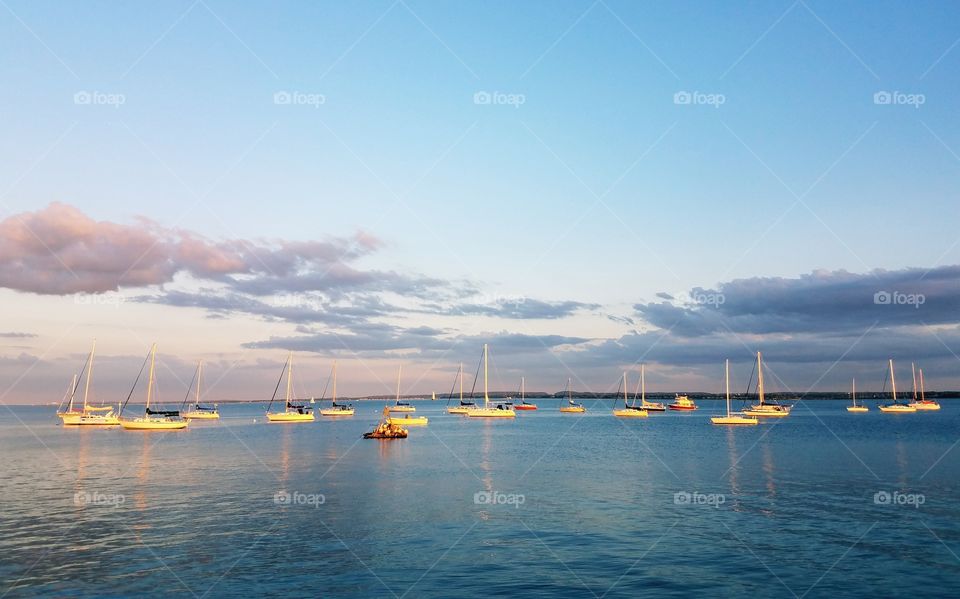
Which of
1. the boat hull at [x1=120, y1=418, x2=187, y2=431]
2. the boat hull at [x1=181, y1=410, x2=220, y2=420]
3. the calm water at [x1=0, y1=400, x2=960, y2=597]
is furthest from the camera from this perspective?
the boat hull at [x1=181, y1=410, x2=220, y2=420]

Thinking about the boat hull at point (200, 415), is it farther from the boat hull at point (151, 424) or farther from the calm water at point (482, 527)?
the calm water at point (482, 527)

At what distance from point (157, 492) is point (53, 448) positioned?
57882 millimetres

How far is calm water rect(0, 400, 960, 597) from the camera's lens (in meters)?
27.2

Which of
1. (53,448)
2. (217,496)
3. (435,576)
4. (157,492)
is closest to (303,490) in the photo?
(217,496)

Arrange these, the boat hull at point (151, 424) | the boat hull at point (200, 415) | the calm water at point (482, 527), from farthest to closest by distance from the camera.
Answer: the boat hull at point (200, 415) < the boat hull at point (151, 424) < the calm water at point (482, 527)

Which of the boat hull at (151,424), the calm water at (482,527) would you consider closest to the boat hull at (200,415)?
the boat hull at (151,424)

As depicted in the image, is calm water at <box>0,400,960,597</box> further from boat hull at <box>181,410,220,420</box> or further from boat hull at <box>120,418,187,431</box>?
boat hull at <box>181,410,220,420</box>

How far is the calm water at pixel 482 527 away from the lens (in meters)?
27.2

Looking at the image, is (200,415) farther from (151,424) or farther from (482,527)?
(482,527)

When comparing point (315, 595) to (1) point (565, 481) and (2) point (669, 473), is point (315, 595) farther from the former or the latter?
(2) point (669, 473)

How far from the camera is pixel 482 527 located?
37500 millimetres

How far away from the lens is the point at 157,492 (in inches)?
1994

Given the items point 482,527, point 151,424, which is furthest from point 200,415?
point 482,527

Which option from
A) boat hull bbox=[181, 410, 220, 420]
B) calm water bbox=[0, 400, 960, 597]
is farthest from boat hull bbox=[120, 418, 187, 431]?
boat hull bbox=[181, 410, 220, 420]
